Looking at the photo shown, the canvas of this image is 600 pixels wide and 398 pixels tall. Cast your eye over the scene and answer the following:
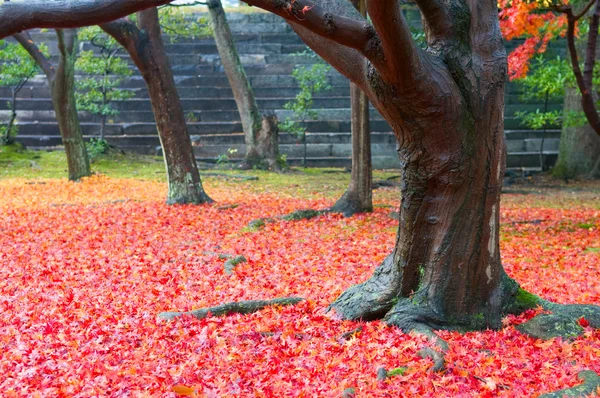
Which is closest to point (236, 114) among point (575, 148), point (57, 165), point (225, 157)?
point (225, 157)

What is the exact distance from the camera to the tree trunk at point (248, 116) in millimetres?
20438

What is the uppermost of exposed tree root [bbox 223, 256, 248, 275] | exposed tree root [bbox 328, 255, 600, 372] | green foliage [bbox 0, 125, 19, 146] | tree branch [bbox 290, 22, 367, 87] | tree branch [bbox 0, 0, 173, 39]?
tree branch [bbox 0, 0, 173, 39]

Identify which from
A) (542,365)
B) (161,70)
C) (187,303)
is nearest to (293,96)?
(161,70)

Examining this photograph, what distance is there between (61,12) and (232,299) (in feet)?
9.89

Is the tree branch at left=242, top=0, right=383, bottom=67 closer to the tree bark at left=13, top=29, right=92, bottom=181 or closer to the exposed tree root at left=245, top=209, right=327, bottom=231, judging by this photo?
the exposed tree root at left=245, top=209, right=327, bottom=231

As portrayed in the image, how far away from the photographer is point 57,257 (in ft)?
29.5

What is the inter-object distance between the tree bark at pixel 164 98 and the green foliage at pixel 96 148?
285 inches

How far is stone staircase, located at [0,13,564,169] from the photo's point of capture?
21984mm

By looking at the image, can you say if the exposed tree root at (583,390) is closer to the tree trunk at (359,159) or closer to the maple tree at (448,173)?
the maple tree at (448,173)

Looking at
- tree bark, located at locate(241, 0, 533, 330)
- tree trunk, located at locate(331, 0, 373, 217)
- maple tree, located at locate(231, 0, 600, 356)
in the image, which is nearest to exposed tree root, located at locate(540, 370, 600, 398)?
maple tree, located at locate(231, 0, 600, 356)

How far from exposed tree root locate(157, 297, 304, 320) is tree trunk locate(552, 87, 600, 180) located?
1446 centimetres

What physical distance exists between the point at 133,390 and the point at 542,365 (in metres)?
2.52

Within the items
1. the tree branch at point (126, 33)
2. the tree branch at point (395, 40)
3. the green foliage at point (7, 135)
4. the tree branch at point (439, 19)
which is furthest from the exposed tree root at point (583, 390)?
the green foliage at point (7, 135)

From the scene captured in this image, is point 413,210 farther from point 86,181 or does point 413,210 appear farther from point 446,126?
point 86,181
